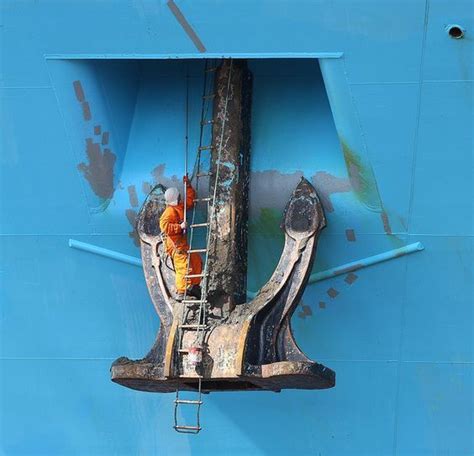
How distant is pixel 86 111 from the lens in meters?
7.99

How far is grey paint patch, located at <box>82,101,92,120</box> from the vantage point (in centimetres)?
797

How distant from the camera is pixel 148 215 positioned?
7.93 m

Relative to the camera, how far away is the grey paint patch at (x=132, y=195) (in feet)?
26.8

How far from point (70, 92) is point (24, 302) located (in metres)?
1.44

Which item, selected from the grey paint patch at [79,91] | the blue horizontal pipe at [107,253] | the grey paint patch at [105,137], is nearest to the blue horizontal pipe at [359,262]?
the blue horizontal pipe at [107,253]

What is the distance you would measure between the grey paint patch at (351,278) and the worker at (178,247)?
98 centimetres

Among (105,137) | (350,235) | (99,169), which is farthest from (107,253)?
(350,235)

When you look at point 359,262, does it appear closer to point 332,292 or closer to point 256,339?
point 332,292

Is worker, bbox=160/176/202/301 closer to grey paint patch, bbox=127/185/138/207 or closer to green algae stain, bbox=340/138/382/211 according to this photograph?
grey paint patch, bbox=127/185/138/207

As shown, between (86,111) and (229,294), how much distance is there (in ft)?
5.08

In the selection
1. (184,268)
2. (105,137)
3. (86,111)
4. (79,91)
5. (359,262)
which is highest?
(79,91)

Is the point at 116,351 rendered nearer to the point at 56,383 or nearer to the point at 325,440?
the point at 56,383

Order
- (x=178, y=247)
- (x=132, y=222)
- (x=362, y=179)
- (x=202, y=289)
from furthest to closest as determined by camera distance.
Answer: (x=132, y=222), (x=362, y=179), (x=178, y=247), (x=202, y=289)

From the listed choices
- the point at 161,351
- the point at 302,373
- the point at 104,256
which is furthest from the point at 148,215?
the point at 302,373
